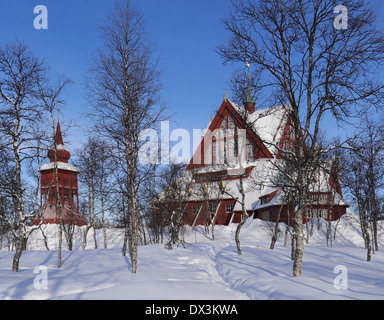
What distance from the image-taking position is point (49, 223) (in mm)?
41500

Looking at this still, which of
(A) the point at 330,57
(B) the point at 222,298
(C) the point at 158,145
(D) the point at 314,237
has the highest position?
(A) the point at 330,57

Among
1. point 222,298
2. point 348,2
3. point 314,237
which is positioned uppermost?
point 348,2

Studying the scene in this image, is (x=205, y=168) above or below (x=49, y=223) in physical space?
above

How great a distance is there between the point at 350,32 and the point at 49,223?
40.1 m

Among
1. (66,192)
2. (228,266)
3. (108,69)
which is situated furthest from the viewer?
(66,192)

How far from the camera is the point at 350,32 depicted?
11.1m
